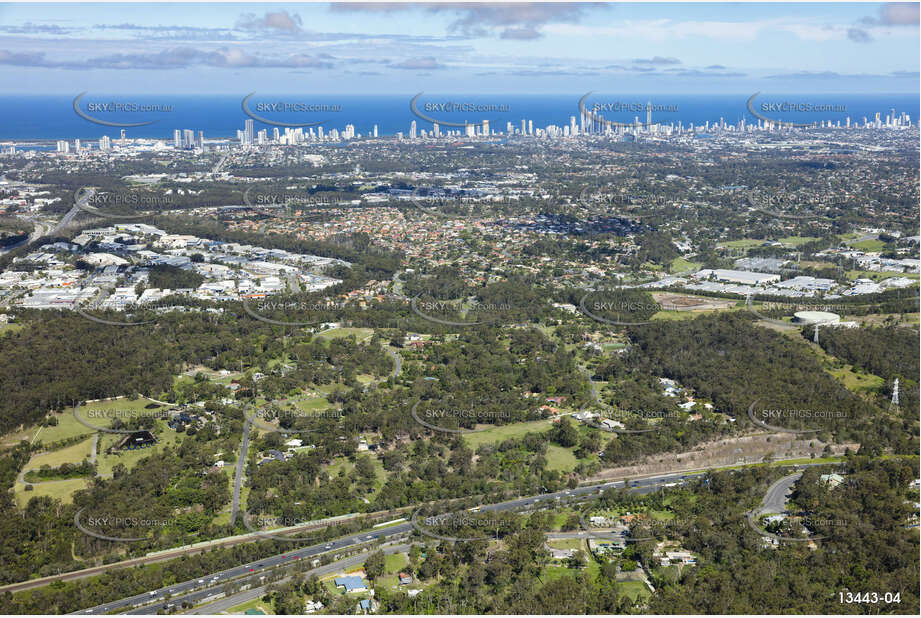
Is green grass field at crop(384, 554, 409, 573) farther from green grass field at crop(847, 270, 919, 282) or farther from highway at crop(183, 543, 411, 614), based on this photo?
green grass field at crop(847, 270, 919, 282)

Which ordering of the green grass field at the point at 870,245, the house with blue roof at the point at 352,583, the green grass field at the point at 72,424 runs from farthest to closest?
A: the green grass field at the point at 870,245, the green grass field at the point at 72,424, the house with blue roof at the point at 352,583

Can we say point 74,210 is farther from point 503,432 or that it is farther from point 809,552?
point 809,552

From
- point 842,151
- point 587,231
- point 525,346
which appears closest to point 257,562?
point 525,346

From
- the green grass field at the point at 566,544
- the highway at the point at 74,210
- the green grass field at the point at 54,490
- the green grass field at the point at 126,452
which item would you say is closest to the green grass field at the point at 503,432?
the green grass field at the point at 566,544

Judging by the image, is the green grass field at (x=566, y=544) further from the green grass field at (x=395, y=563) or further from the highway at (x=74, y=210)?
the highway at (x=74, y=210)

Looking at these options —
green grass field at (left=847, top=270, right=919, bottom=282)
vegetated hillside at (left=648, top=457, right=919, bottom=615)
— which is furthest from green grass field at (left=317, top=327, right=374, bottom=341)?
green grass field at (left=847, top=270, right=919, bottom=282)

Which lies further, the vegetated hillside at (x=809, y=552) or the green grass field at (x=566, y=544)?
the green grass field at (x=566, y=544)

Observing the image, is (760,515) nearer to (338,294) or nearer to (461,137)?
(338,294)

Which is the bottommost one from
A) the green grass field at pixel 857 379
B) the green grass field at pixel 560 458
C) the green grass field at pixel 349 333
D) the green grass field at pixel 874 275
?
the green grass field at pixel 560 458

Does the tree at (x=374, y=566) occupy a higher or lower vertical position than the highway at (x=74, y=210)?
lower

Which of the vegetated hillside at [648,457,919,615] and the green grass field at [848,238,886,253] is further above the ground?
the green grass field at [848,238,886,253]
